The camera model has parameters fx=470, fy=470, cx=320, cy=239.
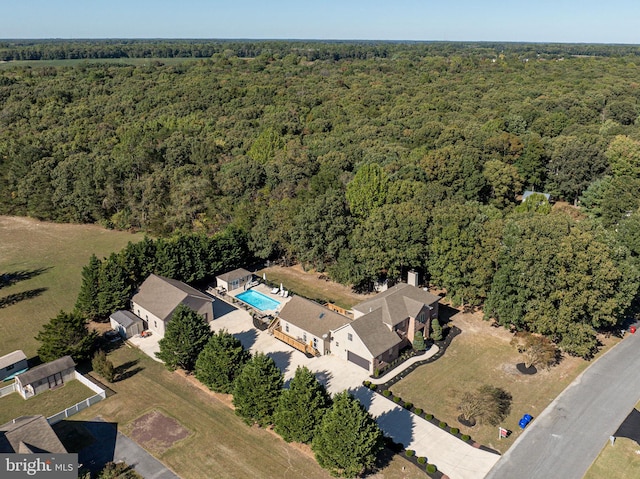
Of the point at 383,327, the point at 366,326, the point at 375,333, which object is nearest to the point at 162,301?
the point at 366,326

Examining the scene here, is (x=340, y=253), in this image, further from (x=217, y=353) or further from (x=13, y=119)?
(x=13, y=119)

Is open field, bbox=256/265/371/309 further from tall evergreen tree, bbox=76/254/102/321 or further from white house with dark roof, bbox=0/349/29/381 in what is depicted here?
white house with dark roof, bbox=0/349/29/381

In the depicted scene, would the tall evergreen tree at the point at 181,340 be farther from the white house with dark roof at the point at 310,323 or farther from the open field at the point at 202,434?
the white house with dark roof at the point at 310,323

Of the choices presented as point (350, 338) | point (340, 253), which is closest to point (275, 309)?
point (340, 253)

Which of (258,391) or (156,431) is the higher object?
(258,391)

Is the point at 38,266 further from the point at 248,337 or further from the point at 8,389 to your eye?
the point at 248,337

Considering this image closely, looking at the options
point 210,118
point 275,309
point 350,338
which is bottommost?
point 275,309
